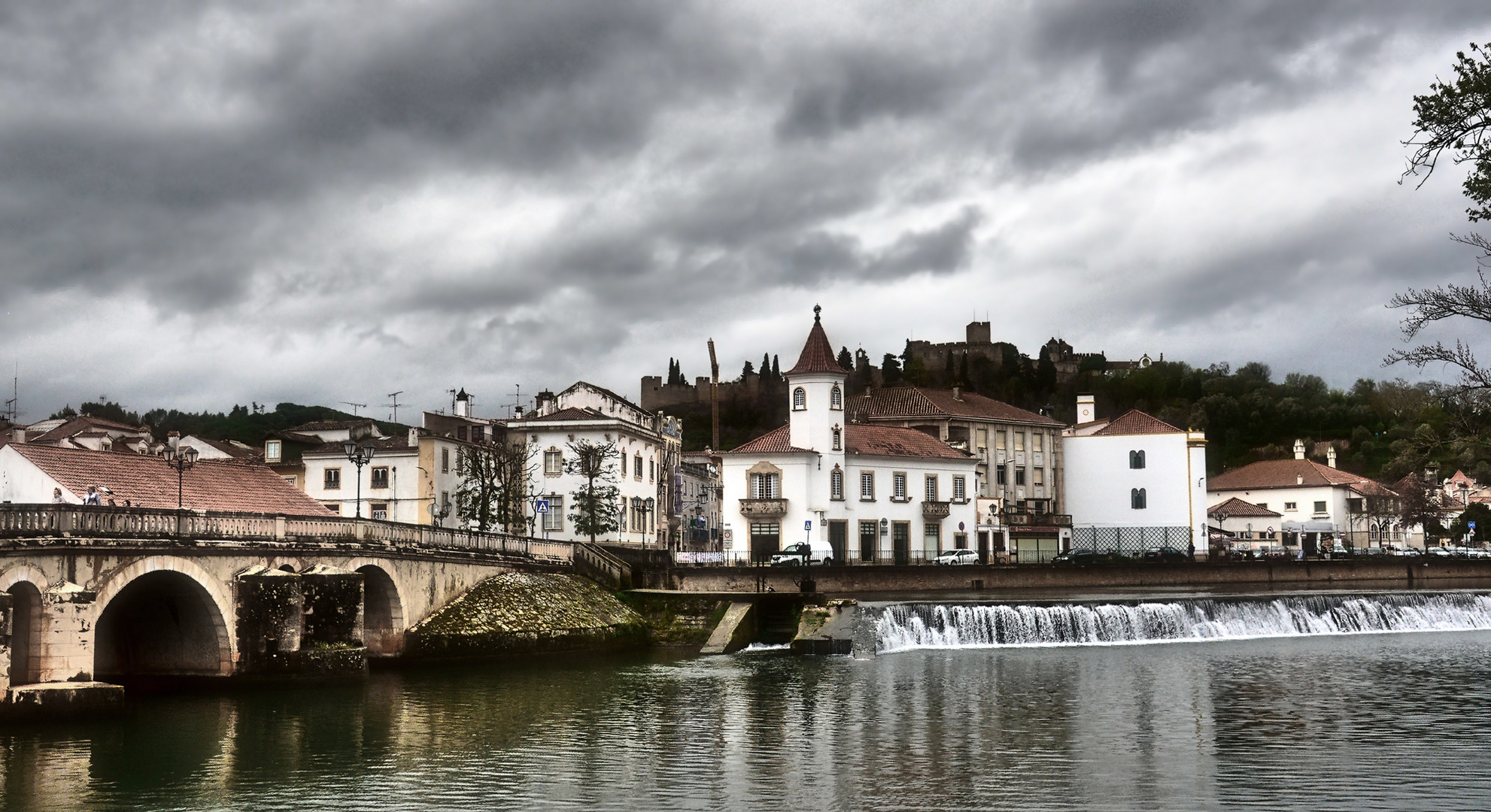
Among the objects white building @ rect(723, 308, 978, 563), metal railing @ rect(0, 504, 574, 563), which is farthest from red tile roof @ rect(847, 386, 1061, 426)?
metal railing @ rect(0, 504, 574, 563)

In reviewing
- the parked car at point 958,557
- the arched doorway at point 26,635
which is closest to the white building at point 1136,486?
the parked car at point 958,557

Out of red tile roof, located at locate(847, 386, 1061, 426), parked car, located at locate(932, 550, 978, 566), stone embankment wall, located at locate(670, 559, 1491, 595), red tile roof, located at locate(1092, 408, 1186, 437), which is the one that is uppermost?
red tile roof, located at locate(847, 386, 1061, 426)

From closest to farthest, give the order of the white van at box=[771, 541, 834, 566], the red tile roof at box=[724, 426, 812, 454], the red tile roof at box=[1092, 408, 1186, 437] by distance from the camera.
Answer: the white van at box=[771, 541, 834, 566] < the red tile roof at box=[724, 426, 812, 454] < the red tile roof at box=[1092, 408, 1186, 437]

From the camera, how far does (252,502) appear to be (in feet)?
174

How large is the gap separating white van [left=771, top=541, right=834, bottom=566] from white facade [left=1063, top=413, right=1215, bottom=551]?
28.3 m

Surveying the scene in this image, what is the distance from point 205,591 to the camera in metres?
36.5

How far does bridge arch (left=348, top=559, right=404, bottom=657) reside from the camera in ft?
144

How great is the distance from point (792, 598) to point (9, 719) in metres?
27.5

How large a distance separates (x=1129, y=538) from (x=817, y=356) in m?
29.0

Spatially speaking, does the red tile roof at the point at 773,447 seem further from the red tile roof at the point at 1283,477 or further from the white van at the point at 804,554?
the red tile roof at the point at 1283,477

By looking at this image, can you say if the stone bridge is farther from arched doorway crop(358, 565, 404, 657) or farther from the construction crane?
the construction crane

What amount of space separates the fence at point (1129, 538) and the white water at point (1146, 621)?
3429 cm

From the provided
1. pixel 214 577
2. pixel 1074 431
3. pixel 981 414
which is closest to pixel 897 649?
pixel 214 577

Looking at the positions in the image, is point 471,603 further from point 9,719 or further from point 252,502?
point 9,719
